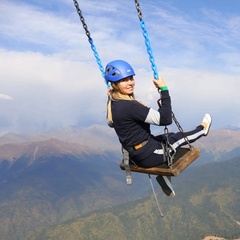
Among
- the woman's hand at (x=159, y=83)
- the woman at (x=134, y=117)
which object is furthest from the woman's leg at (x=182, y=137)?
the woman's hand at (x=159, y=83)

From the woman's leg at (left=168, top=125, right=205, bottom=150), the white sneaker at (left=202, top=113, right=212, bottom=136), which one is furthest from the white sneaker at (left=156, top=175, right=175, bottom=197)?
the white sneaker at (left=202, top=113, right=212, bottom=136)

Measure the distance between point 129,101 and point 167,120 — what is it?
2.96 ft

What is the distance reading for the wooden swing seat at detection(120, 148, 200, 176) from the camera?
692 centimetres

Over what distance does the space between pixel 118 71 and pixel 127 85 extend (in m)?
0.35

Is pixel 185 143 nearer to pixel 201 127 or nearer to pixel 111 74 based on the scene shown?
pixel 201 127

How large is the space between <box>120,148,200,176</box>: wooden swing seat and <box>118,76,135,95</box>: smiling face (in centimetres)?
187

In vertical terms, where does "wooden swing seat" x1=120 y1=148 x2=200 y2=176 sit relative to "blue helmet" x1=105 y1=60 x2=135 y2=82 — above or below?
below

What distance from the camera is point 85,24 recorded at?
7.47m

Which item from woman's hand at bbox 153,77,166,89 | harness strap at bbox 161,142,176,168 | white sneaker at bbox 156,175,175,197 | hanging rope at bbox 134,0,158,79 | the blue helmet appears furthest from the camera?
white sneaker at bbox 156,175,175,197

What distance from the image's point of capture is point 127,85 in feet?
22.0

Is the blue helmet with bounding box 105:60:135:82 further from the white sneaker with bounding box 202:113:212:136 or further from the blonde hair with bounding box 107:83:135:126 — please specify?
the white sneaker with bounding box 202:113:212:136

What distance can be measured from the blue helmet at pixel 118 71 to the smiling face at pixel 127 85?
107 mm

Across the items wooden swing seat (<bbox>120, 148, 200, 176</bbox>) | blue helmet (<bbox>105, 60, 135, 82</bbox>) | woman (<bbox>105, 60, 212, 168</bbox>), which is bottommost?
wooden swing seat (<bbox>120, 148, 200, 176</bbox>)

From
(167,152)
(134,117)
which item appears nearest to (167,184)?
(167,152)
